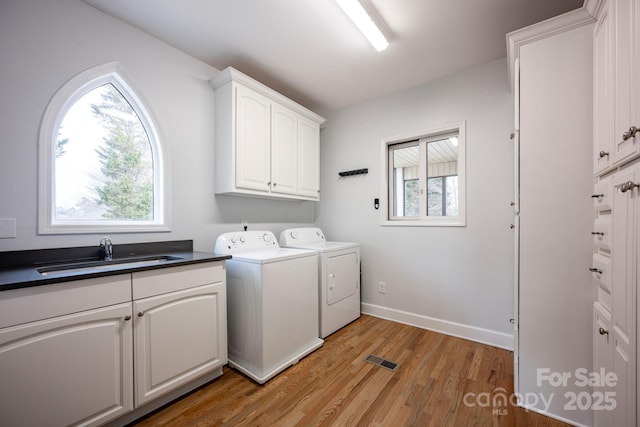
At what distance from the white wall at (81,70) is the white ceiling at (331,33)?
0.16 m

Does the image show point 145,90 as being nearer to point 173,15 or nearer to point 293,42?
point 173,15

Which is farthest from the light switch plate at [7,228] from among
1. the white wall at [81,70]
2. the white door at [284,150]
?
the white door at [284,150]

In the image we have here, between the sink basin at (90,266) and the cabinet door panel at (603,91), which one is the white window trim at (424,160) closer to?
the cabinet door panel at (603,91)

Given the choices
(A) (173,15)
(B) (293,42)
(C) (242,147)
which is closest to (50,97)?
(A) (173,15)

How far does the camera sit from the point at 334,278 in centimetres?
250

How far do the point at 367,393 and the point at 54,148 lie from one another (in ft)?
8.34

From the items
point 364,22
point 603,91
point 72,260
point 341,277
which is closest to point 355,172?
point 341,277

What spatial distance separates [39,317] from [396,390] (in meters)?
1.97

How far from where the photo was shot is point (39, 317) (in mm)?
1100

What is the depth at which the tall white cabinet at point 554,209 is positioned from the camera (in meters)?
1.34

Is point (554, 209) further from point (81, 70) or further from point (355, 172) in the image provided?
point (81, 70)

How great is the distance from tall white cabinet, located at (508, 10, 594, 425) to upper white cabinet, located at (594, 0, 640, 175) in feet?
0.40

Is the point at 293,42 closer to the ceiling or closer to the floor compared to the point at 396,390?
closer to the ceiling

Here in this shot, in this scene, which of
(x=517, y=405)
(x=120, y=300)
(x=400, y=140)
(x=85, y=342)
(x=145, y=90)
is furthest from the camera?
(x=400, y=140)
